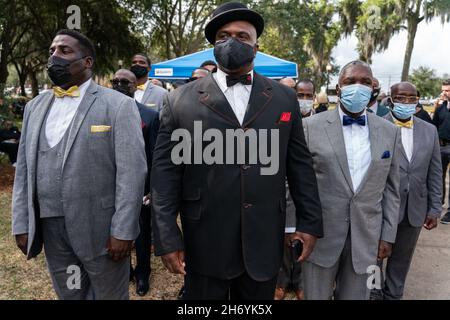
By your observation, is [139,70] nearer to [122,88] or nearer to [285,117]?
[122,88]

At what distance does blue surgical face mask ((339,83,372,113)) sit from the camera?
8.49ft

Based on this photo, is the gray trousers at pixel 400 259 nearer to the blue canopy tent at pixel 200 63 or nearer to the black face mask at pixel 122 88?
the black face mask at pixel 122 88

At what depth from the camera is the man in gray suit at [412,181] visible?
337 centimetres

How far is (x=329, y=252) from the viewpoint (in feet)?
8.26

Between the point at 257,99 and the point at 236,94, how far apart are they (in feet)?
0.43

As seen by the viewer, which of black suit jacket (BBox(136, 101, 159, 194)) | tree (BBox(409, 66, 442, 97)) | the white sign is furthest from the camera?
tree (BBox(409, 66, 442, 97))

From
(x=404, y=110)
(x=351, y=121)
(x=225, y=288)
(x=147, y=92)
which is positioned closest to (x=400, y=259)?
(x=404, y=110)

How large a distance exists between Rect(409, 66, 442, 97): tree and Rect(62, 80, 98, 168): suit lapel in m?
62.6

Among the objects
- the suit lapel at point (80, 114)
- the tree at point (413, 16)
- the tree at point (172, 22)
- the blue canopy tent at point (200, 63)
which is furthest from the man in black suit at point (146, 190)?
the tree at point (413, 16)

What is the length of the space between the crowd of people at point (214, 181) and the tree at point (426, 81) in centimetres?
6171

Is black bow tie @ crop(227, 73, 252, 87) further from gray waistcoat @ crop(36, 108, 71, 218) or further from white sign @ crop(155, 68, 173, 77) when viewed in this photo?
white sign @ crop(155, 68, 173, 77)

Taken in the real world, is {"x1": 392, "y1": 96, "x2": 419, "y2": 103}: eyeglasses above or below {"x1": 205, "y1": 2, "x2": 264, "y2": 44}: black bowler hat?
below

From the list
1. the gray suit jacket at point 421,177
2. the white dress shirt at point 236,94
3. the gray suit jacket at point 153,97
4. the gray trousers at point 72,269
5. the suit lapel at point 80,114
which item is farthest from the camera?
the gray suit jacket at point 153,97

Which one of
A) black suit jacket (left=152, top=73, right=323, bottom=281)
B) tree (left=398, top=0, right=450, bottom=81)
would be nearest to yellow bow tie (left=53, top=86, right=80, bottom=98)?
black suit jacket (left=152, top=73, right=323, bottom=281)
